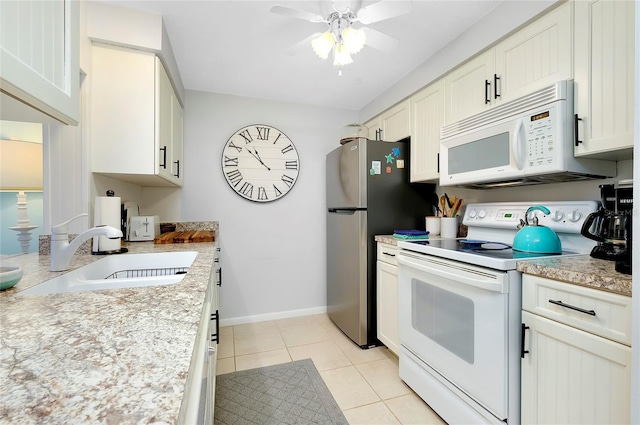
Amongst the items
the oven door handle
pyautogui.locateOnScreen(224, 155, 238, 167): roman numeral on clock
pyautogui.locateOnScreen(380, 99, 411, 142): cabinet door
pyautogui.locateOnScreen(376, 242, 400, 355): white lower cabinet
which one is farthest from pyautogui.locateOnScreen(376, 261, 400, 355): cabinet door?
pyautogui.locateOnScreen(224, 155, 238, 167): roman numeral on clock

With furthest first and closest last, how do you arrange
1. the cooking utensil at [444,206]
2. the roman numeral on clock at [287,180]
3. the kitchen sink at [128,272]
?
the roman numeral on clock at [287,180] < the cooking utensil at [444,206] < the kitchen sink at [128,272]

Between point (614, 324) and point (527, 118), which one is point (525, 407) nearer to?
point (614, 324)

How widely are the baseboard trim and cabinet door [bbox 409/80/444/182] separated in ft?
5.71

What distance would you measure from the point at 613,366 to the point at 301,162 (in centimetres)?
264

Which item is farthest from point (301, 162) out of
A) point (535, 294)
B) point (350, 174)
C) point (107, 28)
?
point (535, 294)

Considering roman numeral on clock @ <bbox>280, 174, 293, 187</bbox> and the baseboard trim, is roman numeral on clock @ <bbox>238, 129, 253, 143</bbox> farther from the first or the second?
the baseboard trim

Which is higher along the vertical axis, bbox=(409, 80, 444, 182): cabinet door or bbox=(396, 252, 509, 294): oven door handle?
bbox=(409, 80, 444, 182): cabinet door

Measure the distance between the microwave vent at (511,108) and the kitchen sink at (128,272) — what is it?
1.80 meters

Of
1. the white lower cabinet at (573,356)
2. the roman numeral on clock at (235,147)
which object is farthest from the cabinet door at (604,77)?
the roman numeral on clock at (235,147)

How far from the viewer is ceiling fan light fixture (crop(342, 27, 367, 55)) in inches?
57.6

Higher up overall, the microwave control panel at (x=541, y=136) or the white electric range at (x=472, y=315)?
the microwave control panel at (x=541, y=136)

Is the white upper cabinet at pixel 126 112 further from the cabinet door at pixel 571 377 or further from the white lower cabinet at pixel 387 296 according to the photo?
the cabinet door at pixel 571 377

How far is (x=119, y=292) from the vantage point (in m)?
0.81

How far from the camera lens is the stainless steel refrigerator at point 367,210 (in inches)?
91.2
